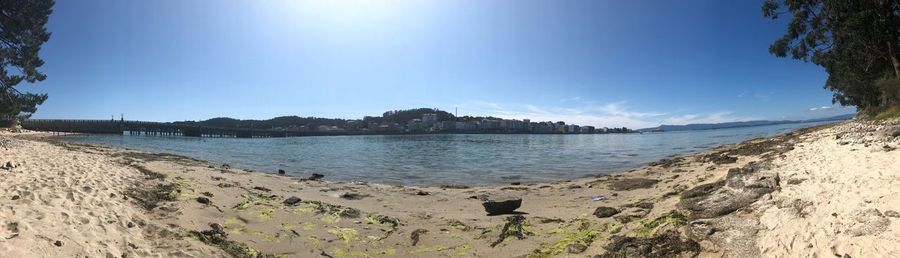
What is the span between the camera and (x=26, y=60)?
1134 inches

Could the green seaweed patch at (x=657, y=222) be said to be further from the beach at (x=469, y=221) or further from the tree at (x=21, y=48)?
the tree at (x=21, y=48)

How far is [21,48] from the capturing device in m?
28.6

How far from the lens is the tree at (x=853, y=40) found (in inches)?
1183

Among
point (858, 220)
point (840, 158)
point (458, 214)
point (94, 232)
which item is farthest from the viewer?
point (458, 214)

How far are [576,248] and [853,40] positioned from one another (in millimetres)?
38592

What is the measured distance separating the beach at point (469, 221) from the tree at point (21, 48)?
2240cm

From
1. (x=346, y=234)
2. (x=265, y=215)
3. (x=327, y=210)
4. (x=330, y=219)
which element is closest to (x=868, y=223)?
(x=346, y=234)

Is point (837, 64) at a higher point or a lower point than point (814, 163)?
higher

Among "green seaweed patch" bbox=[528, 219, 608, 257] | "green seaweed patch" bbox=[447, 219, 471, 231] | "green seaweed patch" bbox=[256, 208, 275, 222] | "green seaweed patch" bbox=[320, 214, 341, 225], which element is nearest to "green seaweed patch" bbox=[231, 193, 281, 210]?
"green seaweed patch" bbox=[256, 208, 275, 222]

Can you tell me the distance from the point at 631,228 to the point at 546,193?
958 centimetres

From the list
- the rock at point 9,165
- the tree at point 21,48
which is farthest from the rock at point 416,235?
the tree at point 21,48

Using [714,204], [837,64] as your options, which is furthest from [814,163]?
[837,64]

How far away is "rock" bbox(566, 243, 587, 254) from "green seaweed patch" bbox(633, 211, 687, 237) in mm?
1148

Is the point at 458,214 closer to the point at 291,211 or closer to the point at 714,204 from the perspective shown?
the point at 291,211
